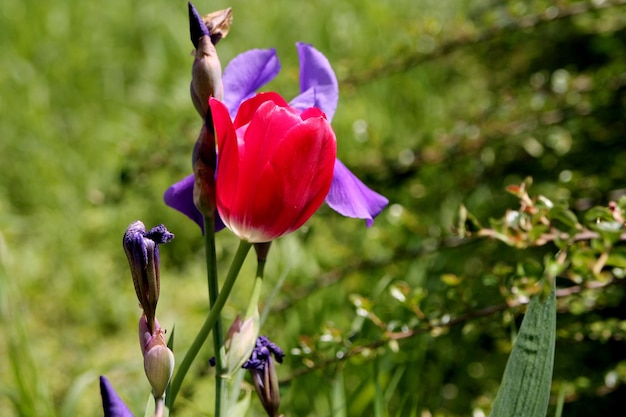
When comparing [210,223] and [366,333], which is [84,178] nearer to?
[366,333]

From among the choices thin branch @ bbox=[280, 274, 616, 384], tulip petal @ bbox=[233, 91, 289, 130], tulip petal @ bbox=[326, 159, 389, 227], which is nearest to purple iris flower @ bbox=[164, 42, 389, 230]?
tulip petal @ bbox=[326, 159, 389, 227]

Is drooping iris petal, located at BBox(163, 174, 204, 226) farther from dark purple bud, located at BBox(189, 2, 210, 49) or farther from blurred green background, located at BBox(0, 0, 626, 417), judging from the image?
blurred green background, located at BBox(0, 0, 626, 417)

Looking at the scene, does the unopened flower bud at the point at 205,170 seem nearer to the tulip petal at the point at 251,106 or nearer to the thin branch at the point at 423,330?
the tulip petal at the point at 251,106

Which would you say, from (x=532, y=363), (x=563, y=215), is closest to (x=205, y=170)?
(x=532, y=363)

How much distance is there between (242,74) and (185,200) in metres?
0.16

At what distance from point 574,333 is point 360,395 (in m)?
0.38

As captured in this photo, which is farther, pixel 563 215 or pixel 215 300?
pixel 563 215

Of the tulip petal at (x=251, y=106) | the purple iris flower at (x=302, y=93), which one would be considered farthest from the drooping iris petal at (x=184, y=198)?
the tulip petal at (x=251, y=106)

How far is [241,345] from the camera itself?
0.80 m

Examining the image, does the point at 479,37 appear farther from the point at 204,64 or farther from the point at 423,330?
the point at 204,64

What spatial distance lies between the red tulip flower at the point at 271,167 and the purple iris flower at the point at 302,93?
0.30 feet

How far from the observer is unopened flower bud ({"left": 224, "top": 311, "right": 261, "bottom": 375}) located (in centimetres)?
80

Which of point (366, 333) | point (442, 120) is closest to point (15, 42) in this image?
point (442, 120)

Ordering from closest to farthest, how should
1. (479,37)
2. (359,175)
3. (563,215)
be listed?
(563,215) < (479,37) < (359,175)
